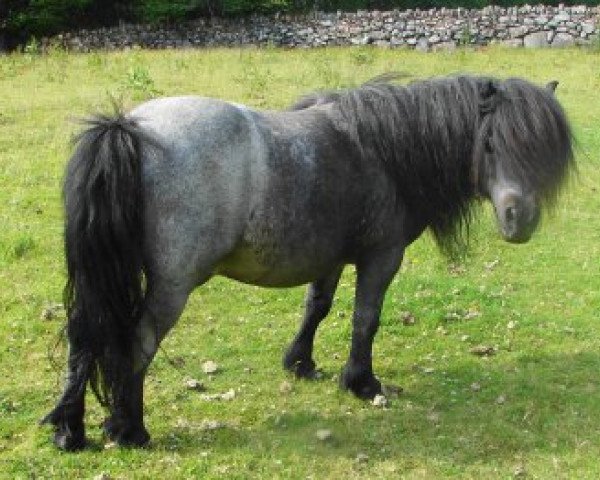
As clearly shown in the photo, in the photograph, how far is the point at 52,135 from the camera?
1315 centimetres

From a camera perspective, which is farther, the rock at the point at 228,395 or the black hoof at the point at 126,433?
the rock at the point at 228,395

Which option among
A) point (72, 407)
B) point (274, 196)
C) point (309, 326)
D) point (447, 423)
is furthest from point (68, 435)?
point (447, 423)

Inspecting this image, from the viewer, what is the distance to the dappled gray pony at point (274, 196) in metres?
4.69

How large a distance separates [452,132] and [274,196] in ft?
4.22

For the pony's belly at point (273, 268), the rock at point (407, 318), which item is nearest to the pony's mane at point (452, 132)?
the pony's belly at point (273, 268)

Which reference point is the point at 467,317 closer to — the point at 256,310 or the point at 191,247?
the point at 256,310

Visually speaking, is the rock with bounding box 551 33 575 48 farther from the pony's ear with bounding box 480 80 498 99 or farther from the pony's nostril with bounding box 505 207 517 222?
the pony's nostril with bounding box 505 207 517 222

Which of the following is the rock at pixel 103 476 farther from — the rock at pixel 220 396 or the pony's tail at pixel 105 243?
the rock at pixel 220 396

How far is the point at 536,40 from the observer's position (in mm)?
26969

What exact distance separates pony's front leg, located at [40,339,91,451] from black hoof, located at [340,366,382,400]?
1834 mm

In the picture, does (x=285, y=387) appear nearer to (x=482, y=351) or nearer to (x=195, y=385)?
(x=195, y=385)

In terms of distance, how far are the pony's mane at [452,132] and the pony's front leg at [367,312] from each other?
1.35 feet

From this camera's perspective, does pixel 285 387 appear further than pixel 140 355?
Yes

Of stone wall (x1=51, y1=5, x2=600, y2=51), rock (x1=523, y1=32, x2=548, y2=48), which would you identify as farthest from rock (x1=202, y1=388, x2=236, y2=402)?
rock (x1=523, y1=32, x2=548, y2=48)
